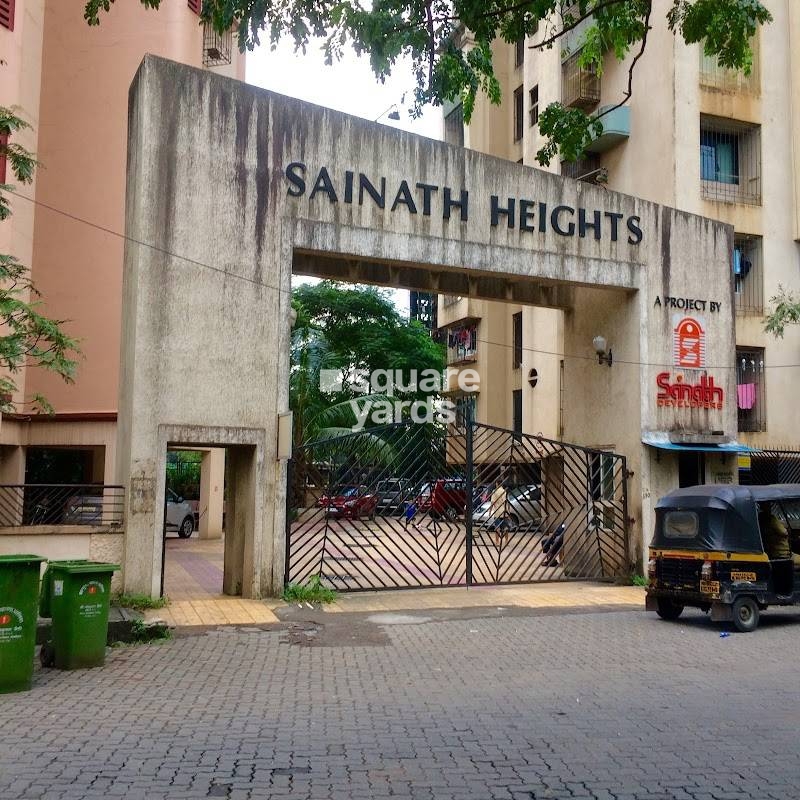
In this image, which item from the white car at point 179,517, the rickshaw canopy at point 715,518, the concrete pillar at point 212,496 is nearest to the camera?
the rickshaw canopy at point 715,518

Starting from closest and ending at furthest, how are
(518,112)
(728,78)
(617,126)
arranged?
1. (728,78)
2. (617,126)
3. (518,112)

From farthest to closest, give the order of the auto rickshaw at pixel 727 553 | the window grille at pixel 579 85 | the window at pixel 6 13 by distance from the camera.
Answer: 1. the window grille at pixel 579 85
2. the window at pixel 6 13
3. the auto rickshaw at pixel 727 553

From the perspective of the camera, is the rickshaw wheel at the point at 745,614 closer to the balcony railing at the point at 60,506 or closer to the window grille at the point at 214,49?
the balcony railing at the point at 60,506

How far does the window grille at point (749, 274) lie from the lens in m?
26.1

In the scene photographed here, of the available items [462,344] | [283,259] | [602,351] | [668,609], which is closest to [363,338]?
[462,344]

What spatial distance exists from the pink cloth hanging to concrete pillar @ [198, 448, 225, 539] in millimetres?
14889

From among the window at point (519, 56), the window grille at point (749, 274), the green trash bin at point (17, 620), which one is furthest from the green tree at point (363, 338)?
the green trash bin at point (17, 620)

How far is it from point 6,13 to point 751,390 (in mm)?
20694

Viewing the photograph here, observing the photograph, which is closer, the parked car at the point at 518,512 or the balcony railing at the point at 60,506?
the balcony railing at the point at 60,506

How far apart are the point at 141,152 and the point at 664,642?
9.50 metres

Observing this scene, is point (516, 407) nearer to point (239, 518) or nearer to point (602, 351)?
point (602, 351)

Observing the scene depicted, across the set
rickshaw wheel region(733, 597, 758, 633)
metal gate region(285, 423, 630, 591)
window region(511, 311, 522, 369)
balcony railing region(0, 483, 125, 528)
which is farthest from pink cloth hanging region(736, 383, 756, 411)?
balcony railing region(0, 483, 125, 528)

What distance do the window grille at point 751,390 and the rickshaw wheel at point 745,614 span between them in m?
15.0

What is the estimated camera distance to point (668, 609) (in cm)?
1264
